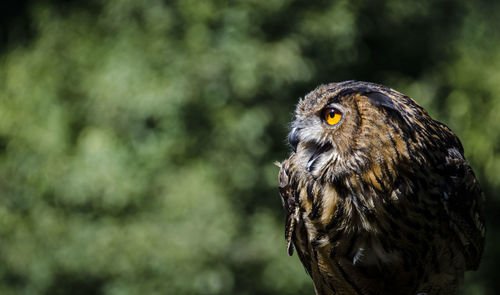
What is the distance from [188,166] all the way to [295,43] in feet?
5.50

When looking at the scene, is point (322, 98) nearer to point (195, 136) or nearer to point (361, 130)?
point (361, 130)

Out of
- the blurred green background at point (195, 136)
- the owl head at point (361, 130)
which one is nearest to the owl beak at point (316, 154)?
the owl head at point (361, 130)

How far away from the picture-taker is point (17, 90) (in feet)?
21.2

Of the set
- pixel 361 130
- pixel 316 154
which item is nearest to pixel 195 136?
pixel 316 154

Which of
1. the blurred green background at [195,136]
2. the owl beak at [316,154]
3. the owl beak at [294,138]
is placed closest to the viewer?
the owl beak at [316,154]

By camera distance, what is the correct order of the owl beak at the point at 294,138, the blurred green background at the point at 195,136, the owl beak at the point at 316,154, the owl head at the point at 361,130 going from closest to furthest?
the owl head at the point at 361,130 → the owl beak at the point at 316,154 → the owl beak at the point at 294,138 → the blurred green background at the point at 195,136

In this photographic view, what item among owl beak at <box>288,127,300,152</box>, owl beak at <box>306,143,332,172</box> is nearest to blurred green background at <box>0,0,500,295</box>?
owl beak at <box>288,127,300,152</box>

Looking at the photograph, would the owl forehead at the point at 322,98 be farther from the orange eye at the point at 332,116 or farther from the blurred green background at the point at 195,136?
the blurred green background at the point at 195,136

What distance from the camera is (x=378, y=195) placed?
6.72 ft

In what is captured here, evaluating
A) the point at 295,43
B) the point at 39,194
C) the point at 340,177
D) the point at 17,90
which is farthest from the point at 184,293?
the point at 340,177

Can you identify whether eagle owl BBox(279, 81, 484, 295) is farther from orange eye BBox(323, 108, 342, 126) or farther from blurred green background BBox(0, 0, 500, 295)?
blurred green background BBox(0, 0, 500, 295)

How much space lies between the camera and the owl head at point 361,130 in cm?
202

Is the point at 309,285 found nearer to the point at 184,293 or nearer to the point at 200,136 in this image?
the point at 184,293

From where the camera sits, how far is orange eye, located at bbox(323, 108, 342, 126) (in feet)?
6.86
